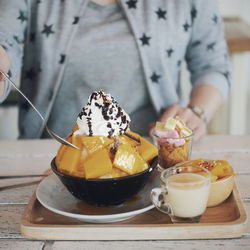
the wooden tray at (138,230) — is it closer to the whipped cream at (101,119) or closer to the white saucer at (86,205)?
the white saucer at (86,205)

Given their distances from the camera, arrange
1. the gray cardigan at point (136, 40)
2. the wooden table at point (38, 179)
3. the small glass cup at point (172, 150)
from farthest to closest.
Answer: the gray cardigan at point (136, 40), the small glass cup at point (172, 150), the wooden table at point (38, 179)

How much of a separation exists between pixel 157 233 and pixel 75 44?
787mm

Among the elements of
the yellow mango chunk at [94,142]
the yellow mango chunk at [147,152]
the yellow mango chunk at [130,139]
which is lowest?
the yellow mango chunk at [147,152]

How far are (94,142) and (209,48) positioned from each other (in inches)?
34.1

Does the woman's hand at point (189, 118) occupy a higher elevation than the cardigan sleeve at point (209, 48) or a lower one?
lower

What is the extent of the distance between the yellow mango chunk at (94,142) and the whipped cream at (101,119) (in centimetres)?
2

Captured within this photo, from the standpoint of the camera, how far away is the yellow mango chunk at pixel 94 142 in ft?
2.25

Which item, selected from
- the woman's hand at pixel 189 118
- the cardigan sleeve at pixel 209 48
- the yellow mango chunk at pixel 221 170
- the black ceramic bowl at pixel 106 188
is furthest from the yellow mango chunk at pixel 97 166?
the cardigan sleeve at pixel 209 48

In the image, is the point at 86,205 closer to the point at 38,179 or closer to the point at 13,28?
the point at 38,179

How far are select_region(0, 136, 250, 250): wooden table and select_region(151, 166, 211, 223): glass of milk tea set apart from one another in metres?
0.04

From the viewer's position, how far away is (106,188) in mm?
670

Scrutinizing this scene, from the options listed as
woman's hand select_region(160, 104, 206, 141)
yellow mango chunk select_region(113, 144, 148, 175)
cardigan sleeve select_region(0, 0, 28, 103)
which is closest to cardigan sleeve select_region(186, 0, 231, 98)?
woman's hand select_region(160, 104, 206, 141)

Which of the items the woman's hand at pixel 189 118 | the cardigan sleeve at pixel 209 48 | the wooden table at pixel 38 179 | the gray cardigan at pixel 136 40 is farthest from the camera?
the cardigan sleeve at pixel 209 48

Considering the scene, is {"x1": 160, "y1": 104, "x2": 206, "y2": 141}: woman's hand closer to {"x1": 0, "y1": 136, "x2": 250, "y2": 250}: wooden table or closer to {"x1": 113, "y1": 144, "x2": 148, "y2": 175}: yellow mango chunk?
{"x1": 0, "y1": 136, "x2": 250, "y2": 250}: wooden table
